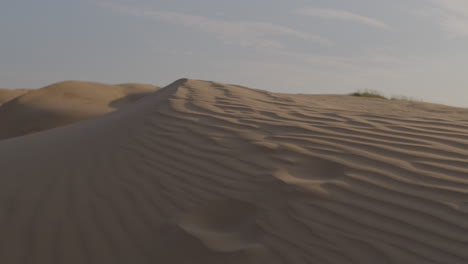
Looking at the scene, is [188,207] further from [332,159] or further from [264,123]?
[264,123]

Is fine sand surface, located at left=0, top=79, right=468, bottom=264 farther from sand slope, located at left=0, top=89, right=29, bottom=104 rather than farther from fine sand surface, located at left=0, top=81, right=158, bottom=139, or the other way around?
sand slope, located at left=0, top=89, right=29, bottom=104

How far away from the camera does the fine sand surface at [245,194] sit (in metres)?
2.06

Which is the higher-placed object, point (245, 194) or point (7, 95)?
point (245, 194)

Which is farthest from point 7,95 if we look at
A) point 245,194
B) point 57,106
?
point 245,194

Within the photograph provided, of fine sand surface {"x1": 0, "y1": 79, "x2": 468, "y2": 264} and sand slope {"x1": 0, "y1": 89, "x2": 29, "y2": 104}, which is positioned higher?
fine sand surface {"x1": 0, "y1": 79, "x2": 468, "y2": 264}

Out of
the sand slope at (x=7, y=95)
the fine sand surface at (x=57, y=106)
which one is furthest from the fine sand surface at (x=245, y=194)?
the sand slope at (x=7, y=95)

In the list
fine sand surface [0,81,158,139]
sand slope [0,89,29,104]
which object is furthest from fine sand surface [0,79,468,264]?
sand slope [0,89,29,104]

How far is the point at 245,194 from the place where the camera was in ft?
8.20

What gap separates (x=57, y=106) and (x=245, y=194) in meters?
11.2

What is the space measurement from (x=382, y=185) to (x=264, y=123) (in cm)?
149

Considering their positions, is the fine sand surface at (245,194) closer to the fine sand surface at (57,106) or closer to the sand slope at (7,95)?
the fine sand surface at (57,106)

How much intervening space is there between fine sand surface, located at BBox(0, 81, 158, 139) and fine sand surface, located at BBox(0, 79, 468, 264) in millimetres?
7949

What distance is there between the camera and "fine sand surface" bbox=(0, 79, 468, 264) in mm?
2064

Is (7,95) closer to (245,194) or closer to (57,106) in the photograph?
(57,106)
